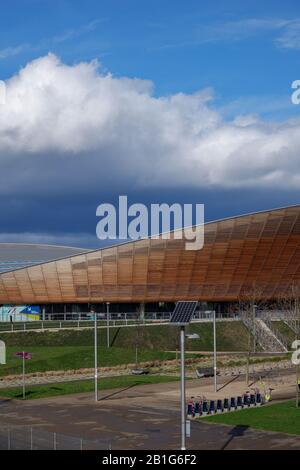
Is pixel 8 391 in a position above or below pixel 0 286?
below

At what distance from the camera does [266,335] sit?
270ft

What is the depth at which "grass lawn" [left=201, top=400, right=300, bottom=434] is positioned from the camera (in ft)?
112

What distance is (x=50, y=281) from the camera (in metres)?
88.7

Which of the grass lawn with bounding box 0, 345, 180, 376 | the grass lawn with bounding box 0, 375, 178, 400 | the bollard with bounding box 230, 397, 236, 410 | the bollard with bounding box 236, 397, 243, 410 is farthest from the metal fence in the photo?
the grass lawn with bounding box 0, 345, 180, 376

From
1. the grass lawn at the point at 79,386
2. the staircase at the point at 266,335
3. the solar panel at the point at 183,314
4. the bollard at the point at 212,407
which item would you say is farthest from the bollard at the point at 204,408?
the staircase at the point at 266,335

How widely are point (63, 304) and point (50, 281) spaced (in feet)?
18.6

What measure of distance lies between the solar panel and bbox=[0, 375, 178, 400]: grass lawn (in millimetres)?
22461

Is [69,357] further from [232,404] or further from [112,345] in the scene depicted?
[232,404]

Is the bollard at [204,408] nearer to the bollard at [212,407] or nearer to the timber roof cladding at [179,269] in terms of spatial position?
the bollard at [212,407]

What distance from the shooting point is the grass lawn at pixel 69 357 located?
61.5 m
